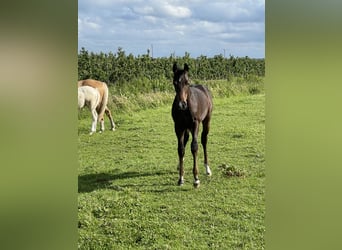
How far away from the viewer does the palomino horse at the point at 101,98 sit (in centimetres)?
323

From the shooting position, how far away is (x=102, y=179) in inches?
129

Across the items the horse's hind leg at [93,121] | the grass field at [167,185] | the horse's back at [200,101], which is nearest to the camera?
the grass field at [167,185]

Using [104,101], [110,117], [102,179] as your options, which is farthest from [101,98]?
[102,179]

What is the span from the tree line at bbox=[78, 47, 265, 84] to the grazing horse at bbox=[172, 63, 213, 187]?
0.13 metres

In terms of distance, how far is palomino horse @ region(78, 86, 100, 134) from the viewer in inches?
127

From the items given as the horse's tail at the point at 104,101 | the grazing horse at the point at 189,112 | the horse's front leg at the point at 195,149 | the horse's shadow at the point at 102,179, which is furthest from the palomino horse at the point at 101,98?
the horse's front leg at the point at 195,149

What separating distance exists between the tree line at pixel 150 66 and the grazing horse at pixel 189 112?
0.13 meters

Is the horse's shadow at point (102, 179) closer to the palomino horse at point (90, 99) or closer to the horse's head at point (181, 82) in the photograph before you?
the palomino horse at point (90, 99)

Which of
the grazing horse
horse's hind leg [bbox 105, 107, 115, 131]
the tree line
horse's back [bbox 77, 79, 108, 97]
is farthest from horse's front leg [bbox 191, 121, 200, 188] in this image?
horse's back [bbox 77, 79, 108, 97]

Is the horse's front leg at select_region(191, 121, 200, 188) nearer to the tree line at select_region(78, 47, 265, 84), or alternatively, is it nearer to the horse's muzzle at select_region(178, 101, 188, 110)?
the horse's muzzle at select_region(178, 101, 188, 110)

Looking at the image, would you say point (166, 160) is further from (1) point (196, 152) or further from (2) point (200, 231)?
(2) point (200, 231)

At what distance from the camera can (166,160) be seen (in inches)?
130
